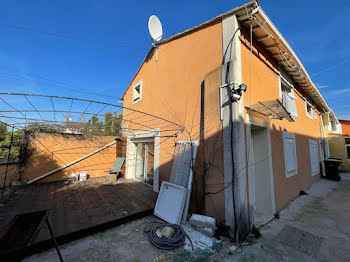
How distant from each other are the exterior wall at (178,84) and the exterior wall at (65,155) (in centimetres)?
355

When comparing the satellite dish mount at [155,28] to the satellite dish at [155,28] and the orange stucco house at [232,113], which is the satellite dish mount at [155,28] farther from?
the orange stucco house at [232,113]

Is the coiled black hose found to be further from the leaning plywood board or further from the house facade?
the house facade

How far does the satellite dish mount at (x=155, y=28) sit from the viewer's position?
6.11 metres

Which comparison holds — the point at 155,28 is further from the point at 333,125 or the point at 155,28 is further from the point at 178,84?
the point at 333,125

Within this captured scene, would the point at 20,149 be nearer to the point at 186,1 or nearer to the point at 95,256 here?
the point at 95,256

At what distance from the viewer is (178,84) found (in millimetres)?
5352

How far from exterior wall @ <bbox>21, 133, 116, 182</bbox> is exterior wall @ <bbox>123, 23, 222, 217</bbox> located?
11.7 feet

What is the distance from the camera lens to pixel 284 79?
6.09 meters

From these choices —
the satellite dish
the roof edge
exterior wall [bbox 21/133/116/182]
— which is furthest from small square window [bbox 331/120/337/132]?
exterior wall [bbox 21/133/116/182]

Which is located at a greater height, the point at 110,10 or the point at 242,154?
the point at 110,10

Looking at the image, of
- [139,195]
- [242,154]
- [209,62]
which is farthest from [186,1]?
[139,195]

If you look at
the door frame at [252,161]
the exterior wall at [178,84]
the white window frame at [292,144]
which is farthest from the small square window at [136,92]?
the white window frame at [292,144]

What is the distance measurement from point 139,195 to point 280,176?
16.7ft

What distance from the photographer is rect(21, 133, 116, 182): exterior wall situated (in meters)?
7.02
